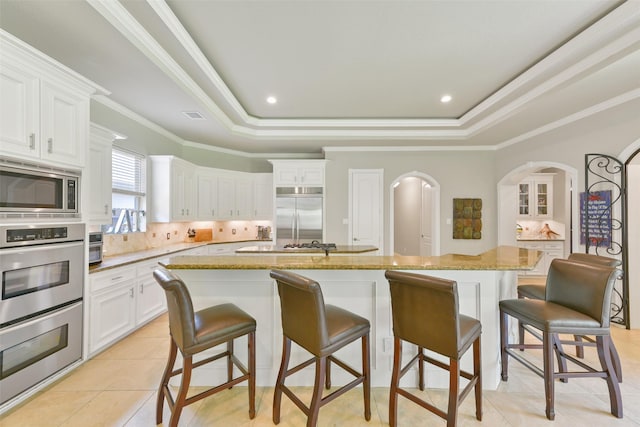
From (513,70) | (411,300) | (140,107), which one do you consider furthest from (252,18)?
(513,70)

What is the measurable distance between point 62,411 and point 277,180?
4201mm

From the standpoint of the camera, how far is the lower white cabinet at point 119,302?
2637 mm

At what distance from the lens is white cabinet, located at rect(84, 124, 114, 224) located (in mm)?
2895

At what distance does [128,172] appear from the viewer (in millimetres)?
4020

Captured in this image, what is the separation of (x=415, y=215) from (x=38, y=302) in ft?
23.7

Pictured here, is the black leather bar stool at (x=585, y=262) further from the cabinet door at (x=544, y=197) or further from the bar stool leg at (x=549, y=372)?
the cabinet door at (x=544, y=197)

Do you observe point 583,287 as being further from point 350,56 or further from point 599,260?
point 350,56

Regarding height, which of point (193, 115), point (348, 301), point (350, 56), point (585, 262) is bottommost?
point (348, 301)

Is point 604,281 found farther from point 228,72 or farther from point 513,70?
point 228,72

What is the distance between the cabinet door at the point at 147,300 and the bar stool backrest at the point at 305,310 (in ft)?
8.25

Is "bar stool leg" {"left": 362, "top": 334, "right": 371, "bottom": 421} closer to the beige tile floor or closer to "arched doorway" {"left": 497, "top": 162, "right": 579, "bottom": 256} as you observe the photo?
the beige tile floor

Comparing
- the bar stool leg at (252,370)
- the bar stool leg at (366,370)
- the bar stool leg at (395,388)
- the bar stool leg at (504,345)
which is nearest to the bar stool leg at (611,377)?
the bar stool leg at (504,345)

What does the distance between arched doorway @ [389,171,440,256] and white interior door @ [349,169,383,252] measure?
284mm

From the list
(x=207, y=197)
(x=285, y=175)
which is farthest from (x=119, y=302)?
(x=285, y=175)
